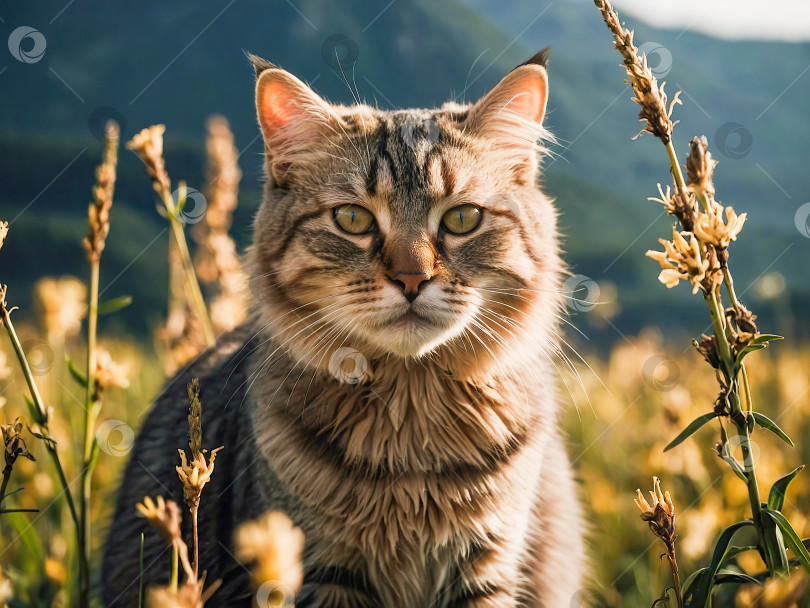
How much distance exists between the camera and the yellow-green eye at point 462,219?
1698 mm

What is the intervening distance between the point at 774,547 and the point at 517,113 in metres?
1.36

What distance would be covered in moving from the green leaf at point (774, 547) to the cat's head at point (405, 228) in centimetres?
84

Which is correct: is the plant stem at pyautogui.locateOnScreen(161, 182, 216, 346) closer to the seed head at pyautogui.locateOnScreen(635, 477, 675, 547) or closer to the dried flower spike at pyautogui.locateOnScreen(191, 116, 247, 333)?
the dried flower spike at pyautogui.locateOnScreen(191, 116, 247, 333)

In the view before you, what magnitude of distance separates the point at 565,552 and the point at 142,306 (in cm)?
463

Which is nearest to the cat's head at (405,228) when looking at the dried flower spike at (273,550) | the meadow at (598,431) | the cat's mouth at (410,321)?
the cat's mouth at (410,321)

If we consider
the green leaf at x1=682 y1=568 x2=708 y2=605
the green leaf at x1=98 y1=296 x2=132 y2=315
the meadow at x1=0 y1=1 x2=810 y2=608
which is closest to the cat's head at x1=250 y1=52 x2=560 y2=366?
the meadow at x1=0 y1=1 x2=810 y2=608

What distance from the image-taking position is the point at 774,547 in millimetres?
814

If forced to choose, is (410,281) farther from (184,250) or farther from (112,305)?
(184,250)

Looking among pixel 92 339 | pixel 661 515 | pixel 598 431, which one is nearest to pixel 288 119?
pixel 92 339

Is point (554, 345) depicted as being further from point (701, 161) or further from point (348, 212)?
point (701, 161)

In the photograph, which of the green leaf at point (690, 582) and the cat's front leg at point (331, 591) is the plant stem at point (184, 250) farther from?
the green leaf at point (690, 582)

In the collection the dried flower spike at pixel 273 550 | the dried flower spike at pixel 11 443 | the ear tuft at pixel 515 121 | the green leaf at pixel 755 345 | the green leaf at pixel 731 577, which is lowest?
the dried flower spike at pixel 11 443

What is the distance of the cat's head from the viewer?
1.56m

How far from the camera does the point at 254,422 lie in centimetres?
171
